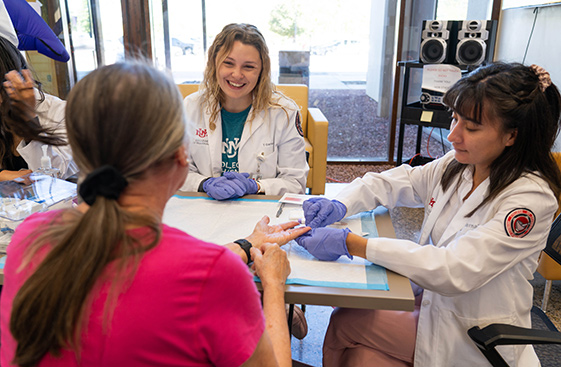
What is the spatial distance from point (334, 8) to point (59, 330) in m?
4.00

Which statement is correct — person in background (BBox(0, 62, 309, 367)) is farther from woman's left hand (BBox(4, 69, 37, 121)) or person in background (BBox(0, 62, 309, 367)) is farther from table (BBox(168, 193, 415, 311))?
woman's left hand (BBox(4, 69, 37, 121))

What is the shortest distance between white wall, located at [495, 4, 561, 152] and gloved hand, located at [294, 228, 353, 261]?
1992 mm

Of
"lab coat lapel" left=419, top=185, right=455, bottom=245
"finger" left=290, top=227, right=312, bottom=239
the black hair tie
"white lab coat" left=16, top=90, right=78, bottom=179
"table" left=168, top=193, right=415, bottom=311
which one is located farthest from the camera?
"white lab coat" left=16, top=90, right=78, bottom=179

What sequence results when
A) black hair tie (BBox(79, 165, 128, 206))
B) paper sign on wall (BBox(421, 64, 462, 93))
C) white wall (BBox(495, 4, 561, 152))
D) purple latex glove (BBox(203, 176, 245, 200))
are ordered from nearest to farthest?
1. black hair tie (BBox(79, 165, 128, 206))
2. purple latex glove (BBox(203, 176, 245, 200))
3. white wall (BBox(495, 4, 561, 152))
4. paper sign on wall (BBox(421, 64, 462, 93))

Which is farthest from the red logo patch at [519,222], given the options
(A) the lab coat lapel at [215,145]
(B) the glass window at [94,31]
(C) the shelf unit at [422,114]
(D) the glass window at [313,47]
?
(B) the glass window at [94,31]

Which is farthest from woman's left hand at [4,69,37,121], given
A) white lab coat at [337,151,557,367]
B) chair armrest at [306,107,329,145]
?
chair armrest at [306,107,329,145]

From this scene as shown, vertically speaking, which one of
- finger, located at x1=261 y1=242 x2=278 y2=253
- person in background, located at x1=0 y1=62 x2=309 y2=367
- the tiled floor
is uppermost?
person in background, located at x1=0 y1=62 x2=309 y2=367

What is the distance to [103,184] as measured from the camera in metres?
0.63

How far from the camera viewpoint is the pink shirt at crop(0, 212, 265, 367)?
64 cm

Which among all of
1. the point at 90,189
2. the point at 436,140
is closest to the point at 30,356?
the point at 90,189

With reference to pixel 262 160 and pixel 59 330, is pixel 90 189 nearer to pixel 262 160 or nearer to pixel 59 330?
pixel 59 330

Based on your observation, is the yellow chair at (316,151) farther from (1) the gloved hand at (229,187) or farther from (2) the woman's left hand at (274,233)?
(2) the woman's left hand at (274,233)

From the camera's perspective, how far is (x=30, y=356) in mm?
650

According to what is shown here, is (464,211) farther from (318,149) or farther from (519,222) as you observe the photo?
(318,149)
